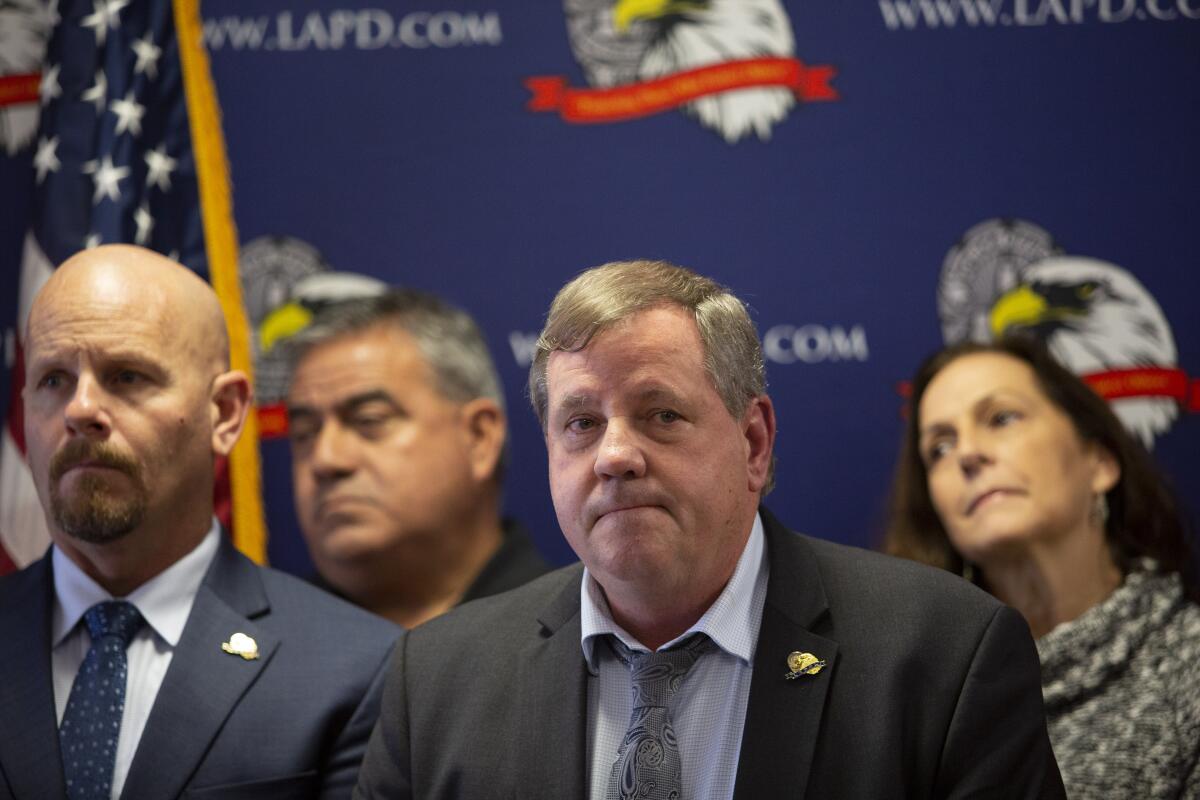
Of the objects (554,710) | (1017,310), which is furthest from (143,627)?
(1017,310)

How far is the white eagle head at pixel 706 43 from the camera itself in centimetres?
374

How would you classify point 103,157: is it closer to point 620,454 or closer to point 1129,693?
point 620,454

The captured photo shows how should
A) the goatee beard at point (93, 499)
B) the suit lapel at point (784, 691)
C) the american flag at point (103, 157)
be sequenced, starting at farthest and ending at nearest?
the american flag at point (103, 157), the goatee beard at point (93, 499), the suit lapel at point (784, 691)

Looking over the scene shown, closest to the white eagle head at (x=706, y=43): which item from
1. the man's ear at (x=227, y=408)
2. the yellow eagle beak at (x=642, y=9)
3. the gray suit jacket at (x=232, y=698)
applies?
the yellow eagle beak at (x=642, y=9)

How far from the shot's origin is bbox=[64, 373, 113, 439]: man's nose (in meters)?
2.54

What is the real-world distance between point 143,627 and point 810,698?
130 centimetres

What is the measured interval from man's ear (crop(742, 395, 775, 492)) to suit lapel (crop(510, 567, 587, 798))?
0.39 metres

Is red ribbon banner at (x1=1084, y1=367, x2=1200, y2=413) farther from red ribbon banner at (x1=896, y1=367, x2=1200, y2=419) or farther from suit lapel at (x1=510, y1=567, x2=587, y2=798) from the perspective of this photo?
suit lapel at (x1=510, y1=567, x2=587, y2=798)

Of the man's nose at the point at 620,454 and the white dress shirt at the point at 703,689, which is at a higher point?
the man's nose at the point at 620,454

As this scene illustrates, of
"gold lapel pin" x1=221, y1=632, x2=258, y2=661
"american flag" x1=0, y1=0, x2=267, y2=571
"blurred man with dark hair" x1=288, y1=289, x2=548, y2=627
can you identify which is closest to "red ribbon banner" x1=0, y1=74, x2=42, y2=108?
"american flag" x1=0, y1=0, x2=267, y2=571

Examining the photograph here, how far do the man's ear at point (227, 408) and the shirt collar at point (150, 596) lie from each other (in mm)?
236

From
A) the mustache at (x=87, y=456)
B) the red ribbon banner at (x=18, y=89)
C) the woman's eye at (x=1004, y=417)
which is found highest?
the red ribbon banner at (x=18, y=89)

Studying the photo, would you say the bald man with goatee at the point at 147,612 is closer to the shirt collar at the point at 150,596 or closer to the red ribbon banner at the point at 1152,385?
the shirt collar at the point at 150,596

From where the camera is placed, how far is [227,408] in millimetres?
2799
